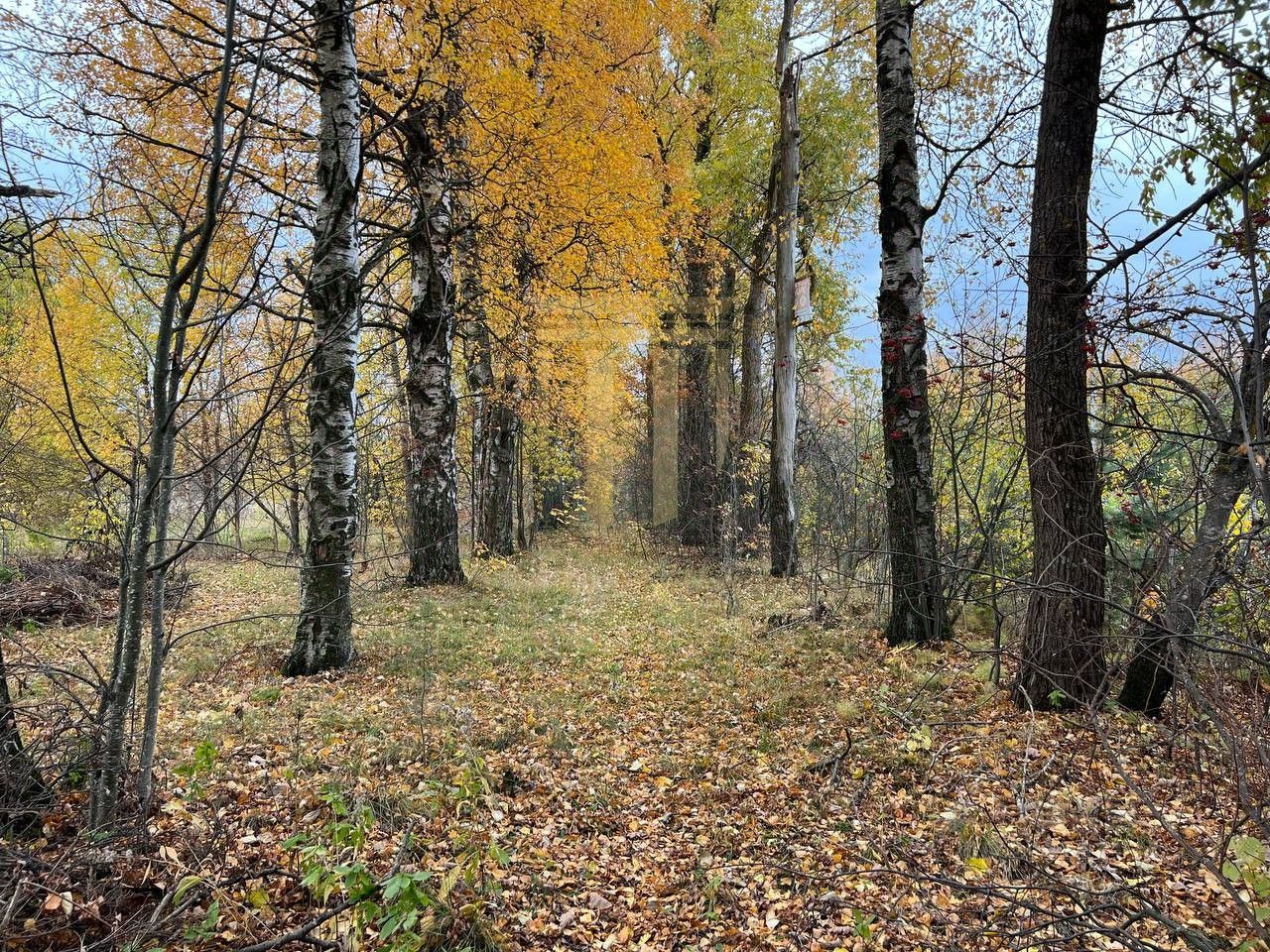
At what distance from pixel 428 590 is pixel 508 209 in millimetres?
5611

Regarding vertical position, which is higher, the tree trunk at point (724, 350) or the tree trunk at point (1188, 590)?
the tree trunk at point (724, 350)

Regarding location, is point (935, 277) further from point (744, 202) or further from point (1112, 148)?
point (744, 202)

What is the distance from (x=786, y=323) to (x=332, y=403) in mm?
7368

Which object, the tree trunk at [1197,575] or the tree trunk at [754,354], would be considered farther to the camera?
the tree trunk at [754,354]

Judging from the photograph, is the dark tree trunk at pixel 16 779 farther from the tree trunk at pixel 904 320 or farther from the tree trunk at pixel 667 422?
the tree trunk at pixel 667 422

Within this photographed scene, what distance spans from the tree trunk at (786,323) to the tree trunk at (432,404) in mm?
5245

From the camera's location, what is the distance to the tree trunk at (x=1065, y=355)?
4.04 meters

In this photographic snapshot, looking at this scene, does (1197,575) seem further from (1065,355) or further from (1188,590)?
(1065,355)

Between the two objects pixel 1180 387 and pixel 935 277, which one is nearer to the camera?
pixel 1180 387

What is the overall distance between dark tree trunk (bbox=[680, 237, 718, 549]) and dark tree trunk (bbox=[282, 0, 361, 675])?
9.64 m

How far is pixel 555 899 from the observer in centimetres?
299

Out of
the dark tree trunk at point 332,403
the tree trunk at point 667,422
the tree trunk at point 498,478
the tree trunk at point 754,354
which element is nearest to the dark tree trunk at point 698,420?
the tree trunk at point 667,422

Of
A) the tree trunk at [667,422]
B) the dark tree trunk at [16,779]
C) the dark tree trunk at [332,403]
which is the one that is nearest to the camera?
the dark tree trunk at [16,779]

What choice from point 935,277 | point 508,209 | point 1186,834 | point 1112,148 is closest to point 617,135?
point 508,209
